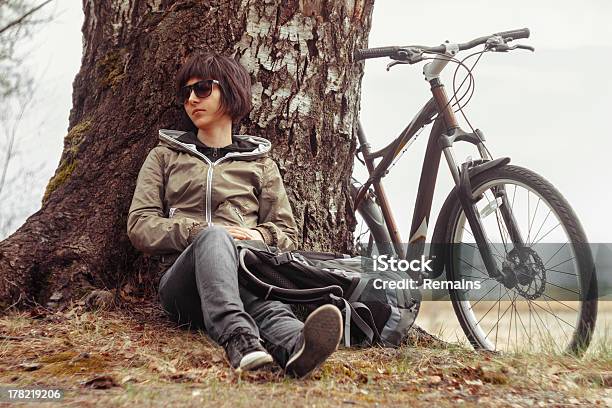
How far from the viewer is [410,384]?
8.11ft

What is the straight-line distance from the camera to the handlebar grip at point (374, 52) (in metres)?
3.72

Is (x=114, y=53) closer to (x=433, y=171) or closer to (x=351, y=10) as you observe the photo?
(x=351, y=10)

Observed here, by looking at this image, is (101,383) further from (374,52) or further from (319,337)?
(374,52)

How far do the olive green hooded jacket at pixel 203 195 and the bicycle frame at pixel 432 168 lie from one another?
2.66 feet

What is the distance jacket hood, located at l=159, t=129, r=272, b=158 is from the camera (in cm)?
322

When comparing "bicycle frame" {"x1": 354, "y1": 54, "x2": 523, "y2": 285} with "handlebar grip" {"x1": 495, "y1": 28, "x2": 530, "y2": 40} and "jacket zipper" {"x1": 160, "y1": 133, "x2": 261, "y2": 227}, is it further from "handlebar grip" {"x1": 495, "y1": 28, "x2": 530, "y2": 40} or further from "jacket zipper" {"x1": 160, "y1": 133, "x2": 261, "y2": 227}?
"jacket zipper" {"x1": 160, "y1": 133, "x2": 261, "y2": 227}

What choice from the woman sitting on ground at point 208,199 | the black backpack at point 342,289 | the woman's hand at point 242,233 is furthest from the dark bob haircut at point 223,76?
the black backpack at point 342,289

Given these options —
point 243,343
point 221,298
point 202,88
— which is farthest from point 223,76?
point 243,343

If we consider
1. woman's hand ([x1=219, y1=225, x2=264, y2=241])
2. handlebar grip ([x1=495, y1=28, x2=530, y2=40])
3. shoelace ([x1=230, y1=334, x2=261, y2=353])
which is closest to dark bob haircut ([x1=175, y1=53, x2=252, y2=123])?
woman's hand ([x1=219, y1=225, x2=264, y2=241])

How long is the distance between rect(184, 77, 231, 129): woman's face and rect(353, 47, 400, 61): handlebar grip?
844mm

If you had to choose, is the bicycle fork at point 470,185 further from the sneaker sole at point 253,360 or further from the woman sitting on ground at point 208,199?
the sneaker sole at point 253,360

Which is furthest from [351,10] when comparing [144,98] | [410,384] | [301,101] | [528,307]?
[410,384]

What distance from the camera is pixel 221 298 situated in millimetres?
2523

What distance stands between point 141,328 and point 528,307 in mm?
1612
